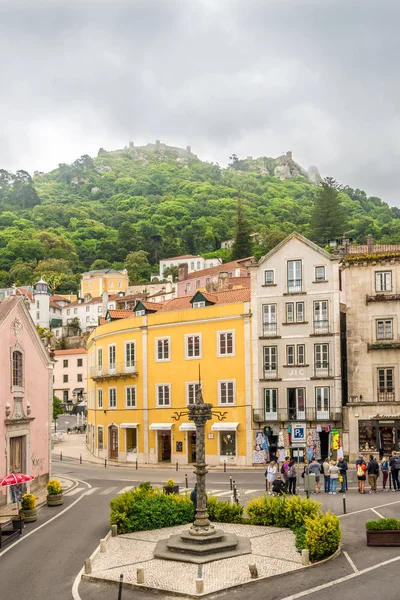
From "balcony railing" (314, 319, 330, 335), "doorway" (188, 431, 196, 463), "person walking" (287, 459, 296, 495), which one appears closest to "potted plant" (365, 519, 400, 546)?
"person walking" (287, 459, 296, 495)

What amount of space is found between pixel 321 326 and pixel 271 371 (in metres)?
4.56

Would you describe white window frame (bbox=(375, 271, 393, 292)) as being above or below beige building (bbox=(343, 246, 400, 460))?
above

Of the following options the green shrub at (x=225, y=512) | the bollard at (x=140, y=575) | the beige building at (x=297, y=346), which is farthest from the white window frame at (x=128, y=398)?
the bollard at (x=140, y=575)

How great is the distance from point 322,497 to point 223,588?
13.5 meters

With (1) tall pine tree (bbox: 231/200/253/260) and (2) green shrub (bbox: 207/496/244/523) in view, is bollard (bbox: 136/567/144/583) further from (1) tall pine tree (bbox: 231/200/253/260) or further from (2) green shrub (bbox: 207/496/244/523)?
(1) tall pine tree (bbox: 231/200/253/260)

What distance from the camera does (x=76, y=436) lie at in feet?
268

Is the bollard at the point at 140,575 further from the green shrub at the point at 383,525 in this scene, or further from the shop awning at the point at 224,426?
the shop awning at the point at 224,426

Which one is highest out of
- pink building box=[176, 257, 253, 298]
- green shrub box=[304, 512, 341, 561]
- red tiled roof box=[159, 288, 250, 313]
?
pink building box=[176, 257, 253, 298]

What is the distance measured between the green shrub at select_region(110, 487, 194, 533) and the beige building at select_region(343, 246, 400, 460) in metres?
22.7

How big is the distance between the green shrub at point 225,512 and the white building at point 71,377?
88.2 m

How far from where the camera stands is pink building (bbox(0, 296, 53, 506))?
33.0 m

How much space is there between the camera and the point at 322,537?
19.8 metres

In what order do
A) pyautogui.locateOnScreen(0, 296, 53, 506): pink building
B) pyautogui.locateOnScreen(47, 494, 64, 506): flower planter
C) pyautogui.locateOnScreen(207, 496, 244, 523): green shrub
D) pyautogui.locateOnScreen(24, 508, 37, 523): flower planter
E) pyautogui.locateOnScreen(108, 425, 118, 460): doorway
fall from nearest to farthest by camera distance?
pyautogui.locateOnScreen(207, 496, 244, 523): green shrub, pyautogui.locateOnScreen(24, 508, 37, 523): flower planter, pyautogui.locateOnScreen(47, 494, 64, 506): flower planter, pyautogui.locateOnScreen(0, 296, 53, 506): pink building, pyautogui.locateOnScreen(108, 425, 118, 460): doorway

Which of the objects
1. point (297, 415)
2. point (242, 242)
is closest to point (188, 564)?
point (297, 415)
